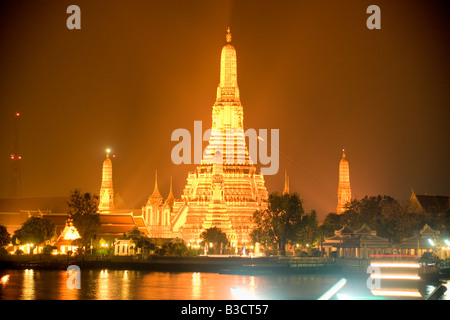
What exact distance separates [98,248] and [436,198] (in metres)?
40.3

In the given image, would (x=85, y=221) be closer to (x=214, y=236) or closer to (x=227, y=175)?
(x=214, y=236)

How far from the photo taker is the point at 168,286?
8012cm

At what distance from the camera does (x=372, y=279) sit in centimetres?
8425

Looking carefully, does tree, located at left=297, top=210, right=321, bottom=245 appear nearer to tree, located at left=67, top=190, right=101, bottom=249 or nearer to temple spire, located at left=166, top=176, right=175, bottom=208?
Result: tree, located at left=67, top=190, right=101, bottom=249

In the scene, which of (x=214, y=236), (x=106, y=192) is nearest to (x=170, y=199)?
(x=106, y=192)

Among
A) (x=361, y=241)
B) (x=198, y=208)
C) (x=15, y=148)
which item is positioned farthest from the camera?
(x=15, y=148)

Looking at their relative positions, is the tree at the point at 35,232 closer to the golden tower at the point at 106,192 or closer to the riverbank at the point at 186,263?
the riverbank at the point at 186,263

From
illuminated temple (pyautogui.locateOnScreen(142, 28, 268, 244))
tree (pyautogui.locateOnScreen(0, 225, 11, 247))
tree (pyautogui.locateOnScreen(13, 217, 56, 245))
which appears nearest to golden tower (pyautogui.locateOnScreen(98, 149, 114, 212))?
illuminated temple (pyautogui.locateOnScreen(142, 28, 268, 244))

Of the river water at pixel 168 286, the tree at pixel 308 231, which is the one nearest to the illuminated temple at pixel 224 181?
the tree at pixel 308 231

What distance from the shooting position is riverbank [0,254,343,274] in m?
95.0

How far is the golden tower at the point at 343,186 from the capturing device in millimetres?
134125
